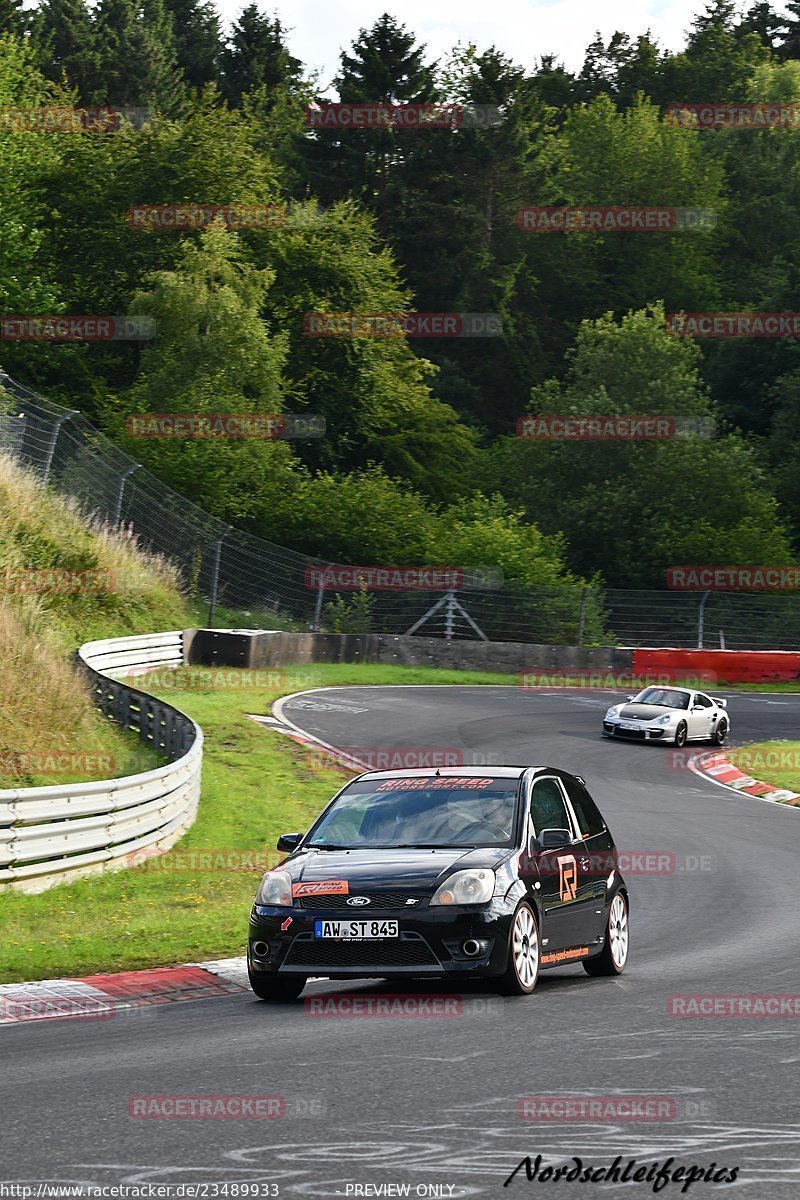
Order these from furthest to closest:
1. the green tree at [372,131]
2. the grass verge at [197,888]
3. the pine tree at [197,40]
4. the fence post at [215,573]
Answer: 1. the pine tree at [197,40]
2. the green tree at [372,131]
3. the fence post at [215,573]
4. the grass verge at [197,888]

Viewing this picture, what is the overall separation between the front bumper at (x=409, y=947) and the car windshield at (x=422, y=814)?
36.6 inches

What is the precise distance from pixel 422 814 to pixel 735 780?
59.7 feet

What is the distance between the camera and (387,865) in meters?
10.2

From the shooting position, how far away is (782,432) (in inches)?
2506

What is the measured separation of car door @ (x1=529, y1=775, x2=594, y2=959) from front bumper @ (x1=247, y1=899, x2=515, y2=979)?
861 millimetres

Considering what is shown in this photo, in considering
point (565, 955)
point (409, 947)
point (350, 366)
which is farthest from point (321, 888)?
point (350, 366)

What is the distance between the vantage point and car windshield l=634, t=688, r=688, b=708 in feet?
107

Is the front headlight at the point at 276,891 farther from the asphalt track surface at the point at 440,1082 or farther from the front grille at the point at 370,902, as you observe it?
the asphalt track surface at the point at 440,1082

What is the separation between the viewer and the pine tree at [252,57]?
325 ft

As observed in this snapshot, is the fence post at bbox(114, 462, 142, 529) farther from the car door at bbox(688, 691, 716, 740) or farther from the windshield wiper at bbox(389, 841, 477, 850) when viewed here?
the windshield wiper at bbox(389, 841, 477, 850)

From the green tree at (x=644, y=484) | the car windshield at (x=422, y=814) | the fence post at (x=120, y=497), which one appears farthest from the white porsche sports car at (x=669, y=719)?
the green tree at (x=644, y=484)

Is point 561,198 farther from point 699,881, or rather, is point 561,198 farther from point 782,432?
point 699,881

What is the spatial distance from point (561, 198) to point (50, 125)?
30562 mm

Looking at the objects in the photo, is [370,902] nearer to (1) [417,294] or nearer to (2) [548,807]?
(2) [548,807]
